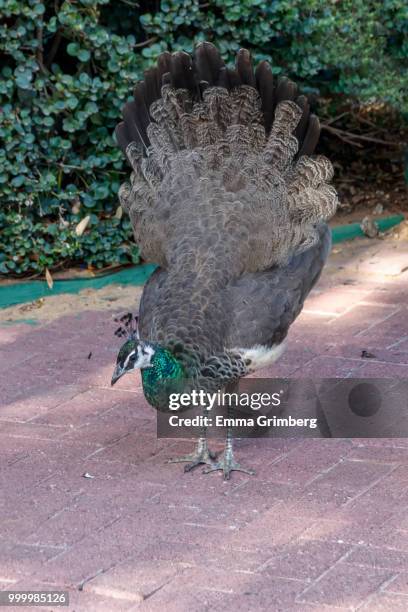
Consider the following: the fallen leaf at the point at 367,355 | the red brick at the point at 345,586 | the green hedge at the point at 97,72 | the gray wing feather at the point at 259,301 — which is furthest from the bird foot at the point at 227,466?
the green hedge at the point at 97,72

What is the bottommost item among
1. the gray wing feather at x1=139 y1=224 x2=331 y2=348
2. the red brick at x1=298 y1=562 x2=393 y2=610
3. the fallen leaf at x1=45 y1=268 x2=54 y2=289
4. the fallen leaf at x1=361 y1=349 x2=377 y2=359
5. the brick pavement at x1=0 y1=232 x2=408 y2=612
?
the red brick at x1=298 y1=562 x2=393 y2=610

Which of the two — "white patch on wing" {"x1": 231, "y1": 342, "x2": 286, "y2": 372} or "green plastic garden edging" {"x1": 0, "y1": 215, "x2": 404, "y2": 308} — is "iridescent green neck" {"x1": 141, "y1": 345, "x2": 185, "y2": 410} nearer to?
"white patch on wing" {"x1": 231, "y1": 342, "x2": 286, "y2": 372}

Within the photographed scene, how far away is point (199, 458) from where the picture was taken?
4.70 m

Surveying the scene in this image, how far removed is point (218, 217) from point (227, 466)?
1.15 meters

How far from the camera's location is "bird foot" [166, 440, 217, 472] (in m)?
4.68

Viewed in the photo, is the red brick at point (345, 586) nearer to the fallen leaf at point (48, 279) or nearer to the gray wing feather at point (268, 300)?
the gray wing feather at point (268, 300)

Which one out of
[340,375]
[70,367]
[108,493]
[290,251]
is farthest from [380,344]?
[108,493]

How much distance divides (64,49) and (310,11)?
1.63 meters

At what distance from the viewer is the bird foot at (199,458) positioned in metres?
4.68

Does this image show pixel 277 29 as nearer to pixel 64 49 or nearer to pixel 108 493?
pixel 64 49

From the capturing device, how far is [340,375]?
5484 mm

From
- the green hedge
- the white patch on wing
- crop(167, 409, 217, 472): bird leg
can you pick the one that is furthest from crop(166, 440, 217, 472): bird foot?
the green hedge

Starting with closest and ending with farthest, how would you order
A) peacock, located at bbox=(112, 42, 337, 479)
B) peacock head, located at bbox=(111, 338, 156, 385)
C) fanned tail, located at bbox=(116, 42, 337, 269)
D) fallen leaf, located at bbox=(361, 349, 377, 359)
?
peacock head, located at bbox=(111, 338, 156, 385), peacock, located at bbox=(112, 42, 337, 479), fanned tail, located at bbox=(116, 42, 337, 269), fallen leaf, located at bbox=(361, 349, 377, 359)

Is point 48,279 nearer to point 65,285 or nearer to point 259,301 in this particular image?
point 65,285
